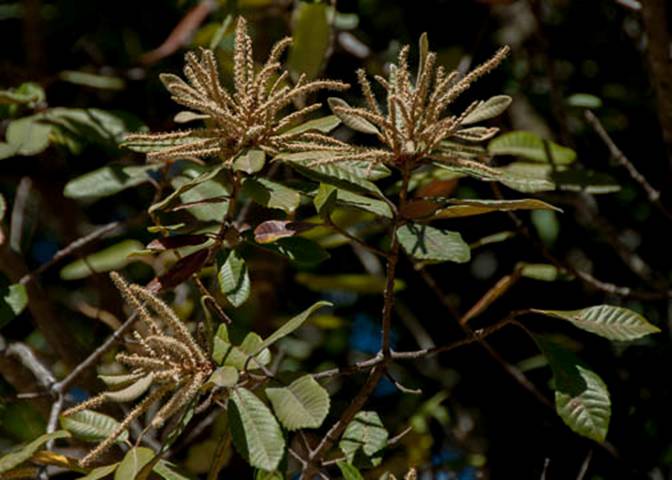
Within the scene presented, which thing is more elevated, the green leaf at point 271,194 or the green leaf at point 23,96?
the green leaf at point 271,194

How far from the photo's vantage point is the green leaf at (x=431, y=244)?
4.00 ft

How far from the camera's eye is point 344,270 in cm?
266

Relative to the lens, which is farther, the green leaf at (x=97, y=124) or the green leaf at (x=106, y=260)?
the green leaf at (x=106, y=260)

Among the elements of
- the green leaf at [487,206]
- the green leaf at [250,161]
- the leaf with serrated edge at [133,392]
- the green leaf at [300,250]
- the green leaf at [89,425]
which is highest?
the green leaf at [250,161]

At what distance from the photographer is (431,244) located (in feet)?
4.08

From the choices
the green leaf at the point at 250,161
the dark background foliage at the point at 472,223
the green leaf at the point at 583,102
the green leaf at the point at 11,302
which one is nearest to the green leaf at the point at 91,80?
the dark background foliage at the point at 472,223

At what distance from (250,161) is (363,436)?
14.1 inches

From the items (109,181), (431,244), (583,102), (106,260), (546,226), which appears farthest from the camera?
(546,226)

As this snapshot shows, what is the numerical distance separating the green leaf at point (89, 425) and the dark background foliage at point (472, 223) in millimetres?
764

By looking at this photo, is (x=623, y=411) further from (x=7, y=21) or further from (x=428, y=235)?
(x=7, y=21)

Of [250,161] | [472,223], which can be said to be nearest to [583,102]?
[472,223]

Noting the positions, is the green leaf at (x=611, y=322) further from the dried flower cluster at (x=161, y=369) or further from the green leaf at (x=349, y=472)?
the dried flower cluster at (x=161, y=369)

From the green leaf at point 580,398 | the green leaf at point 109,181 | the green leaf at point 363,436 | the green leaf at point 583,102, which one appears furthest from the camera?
the green leaf at point 583,102

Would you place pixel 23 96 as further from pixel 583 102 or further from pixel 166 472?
→ pixel 583 102
